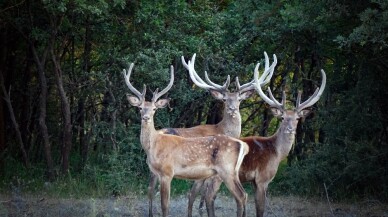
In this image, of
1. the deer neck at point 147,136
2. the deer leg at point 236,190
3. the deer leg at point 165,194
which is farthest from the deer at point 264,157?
the deer neck at point 147,136

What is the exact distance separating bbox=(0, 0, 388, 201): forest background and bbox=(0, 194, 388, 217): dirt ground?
556 mm

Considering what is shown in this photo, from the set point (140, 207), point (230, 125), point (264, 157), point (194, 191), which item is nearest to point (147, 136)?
point (194, 191)

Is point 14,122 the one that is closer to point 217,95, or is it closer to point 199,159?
point 217,95

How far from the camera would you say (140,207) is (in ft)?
37.9

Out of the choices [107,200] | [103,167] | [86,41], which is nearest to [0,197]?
[107,200]

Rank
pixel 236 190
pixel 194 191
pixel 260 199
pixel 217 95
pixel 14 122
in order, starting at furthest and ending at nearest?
pixel 14 122
pixel 217 95
pixel 194 191
pixel 260 199
pixel 236 190

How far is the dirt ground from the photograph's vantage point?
35.4ft

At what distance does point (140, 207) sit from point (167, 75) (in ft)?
9.05

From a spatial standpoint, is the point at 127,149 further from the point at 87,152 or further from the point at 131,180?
the point at 87,152

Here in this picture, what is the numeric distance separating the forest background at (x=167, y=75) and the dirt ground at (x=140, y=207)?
56 centimetres

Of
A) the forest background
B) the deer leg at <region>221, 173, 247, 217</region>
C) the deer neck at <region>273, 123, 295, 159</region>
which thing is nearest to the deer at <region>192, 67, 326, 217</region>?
the deer neck at <region>273, 123, 295, 159</region>

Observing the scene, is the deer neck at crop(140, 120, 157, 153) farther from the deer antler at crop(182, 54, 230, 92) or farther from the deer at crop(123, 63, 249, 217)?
the deer antler at crop(182, 54, 230, 92)

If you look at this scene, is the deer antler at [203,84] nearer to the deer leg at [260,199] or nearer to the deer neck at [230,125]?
the deer neck at [230,125]

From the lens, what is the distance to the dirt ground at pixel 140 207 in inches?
425
